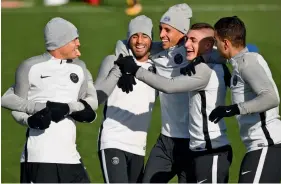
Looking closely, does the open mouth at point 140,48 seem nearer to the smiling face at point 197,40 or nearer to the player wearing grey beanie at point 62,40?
the smiling face at point 197,40

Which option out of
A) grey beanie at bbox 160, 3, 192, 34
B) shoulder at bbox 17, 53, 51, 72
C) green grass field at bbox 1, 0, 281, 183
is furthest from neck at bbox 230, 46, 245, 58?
green grass field at bbox 1, 0, 281, 183

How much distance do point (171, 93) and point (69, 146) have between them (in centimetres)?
126

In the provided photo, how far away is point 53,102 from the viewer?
38.3ft

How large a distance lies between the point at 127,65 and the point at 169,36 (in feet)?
3.32

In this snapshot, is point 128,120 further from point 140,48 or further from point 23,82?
point 23,82

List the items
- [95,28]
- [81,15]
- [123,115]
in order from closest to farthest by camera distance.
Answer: [123,115] < [95,28] < [81,15]

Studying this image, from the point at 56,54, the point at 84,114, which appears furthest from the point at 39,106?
the point at 56,54

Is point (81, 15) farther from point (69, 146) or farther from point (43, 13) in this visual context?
point (69, 146)

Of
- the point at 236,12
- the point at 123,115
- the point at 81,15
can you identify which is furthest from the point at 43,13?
the point at 123,115

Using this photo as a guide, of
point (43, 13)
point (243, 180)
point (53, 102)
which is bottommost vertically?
point (43, 13)

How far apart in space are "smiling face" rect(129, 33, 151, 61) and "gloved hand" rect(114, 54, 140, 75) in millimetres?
613

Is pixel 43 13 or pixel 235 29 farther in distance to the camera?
pixel 43 13

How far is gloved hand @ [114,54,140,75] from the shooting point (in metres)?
12.3

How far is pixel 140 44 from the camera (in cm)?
1306
